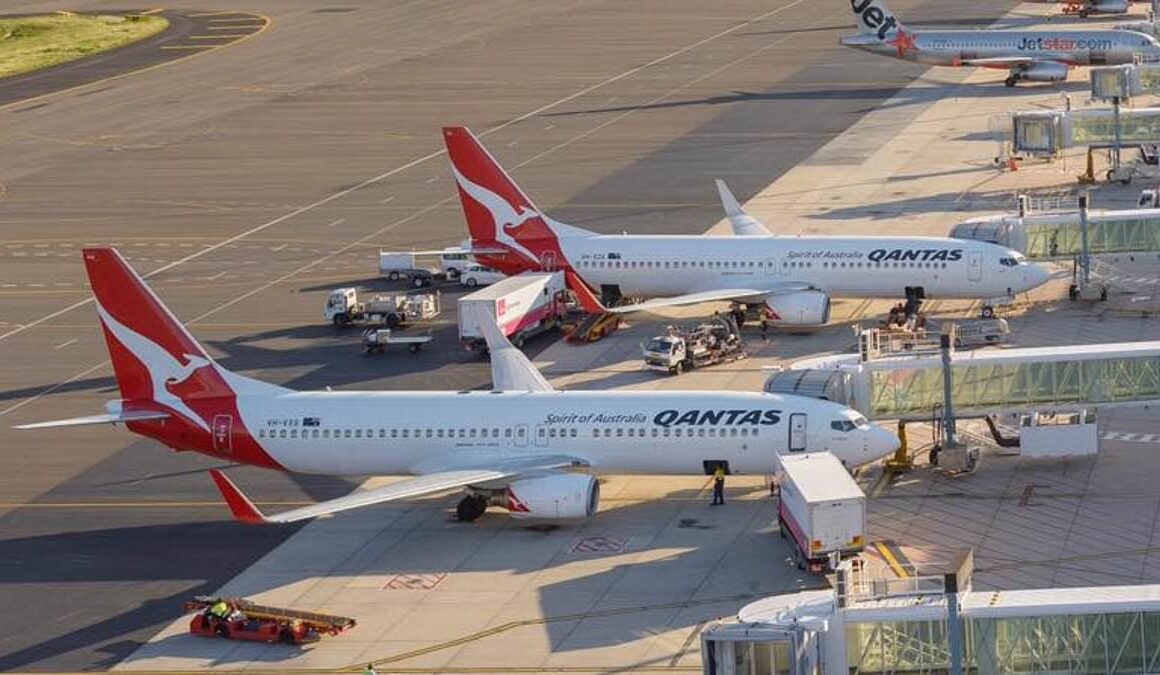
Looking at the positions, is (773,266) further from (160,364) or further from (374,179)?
(374,179)

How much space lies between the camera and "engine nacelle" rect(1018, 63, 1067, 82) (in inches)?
6555

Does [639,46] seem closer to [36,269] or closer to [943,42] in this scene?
[943,42]

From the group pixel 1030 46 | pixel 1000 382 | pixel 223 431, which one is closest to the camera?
pixel 223 431

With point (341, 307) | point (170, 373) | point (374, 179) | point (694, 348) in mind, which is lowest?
point (374, 179)

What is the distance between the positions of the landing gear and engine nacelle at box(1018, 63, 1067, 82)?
334 feet

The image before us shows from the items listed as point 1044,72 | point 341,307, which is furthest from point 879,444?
point 1044,72

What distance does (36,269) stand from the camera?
119m

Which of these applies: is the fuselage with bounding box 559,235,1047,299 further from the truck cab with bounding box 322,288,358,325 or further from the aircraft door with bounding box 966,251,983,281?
the truck cab with bounding box 322,288,358,325

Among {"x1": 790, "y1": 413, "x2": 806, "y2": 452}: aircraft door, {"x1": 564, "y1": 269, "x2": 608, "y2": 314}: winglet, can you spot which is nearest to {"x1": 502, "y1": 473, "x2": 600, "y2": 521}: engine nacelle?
{"x1": 790, "y1": 413, "x2": 806, "y2": 452}: aircraft door

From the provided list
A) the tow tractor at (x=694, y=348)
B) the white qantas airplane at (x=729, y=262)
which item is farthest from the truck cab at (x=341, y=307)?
the tow tractor at (x=694, y=348)

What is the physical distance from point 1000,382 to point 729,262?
25.8 m

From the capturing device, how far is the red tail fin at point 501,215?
102750 mm

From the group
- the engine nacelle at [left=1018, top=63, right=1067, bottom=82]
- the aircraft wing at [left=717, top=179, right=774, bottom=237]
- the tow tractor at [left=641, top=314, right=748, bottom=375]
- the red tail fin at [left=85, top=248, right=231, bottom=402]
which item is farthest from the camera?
the engine nacelle at [left=1018, top=63, right=1067, bottom=82]

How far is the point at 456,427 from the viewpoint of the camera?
74.8 m
